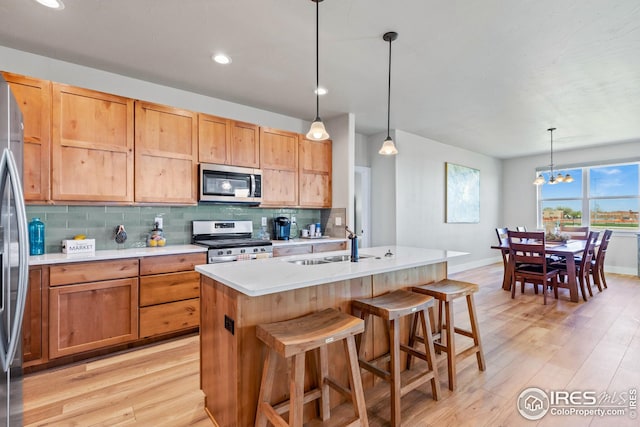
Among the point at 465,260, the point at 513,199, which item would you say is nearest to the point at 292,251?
the point at 465,260

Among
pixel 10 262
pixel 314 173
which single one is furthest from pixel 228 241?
pixel 10 262

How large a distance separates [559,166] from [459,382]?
6556mm

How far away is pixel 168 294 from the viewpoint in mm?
2865

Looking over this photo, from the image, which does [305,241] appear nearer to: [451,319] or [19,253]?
[451,319]

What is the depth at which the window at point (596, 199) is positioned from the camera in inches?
234

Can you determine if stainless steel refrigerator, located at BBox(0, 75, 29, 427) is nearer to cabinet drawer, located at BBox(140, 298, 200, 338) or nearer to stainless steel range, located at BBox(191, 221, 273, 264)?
cabinet drawer, located at BBox(140, 298, 200, 338)

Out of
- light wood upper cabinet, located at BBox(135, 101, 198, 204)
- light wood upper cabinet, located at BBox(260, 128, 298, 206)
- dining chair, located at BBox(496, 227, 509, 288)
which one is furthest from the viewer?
dining chair, located at BBox(496, 227, 509, 288)

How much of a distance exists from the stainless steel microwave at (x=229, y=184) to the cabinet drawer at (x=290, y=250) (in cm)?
65

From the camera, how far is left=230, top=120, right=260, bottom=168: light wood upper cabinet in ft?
11.9

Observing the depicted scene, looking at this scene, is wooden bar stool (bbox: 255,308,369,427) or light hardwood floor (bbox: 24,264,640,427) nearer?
wooden bar stool (bbox: 255,308,369,427)

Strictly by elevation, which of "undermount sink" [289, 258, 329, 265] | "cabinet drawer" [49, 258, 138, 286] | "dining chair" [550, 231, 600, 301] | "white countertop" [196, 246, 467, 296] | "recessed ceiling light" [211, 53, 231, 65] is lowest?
"dining chair" [550, 231, 600, 301]

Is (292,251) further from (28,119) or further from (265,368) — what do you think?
(28,119)

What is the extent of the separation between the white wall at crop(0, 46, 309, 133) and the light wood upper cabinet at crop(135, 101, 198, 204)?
33cm

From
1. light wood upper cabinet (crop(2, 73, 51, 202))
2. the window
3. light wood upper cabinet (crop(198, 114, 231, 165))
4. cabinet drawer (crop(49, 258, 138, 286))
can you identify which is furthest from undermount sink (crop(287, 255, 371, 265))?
the window
